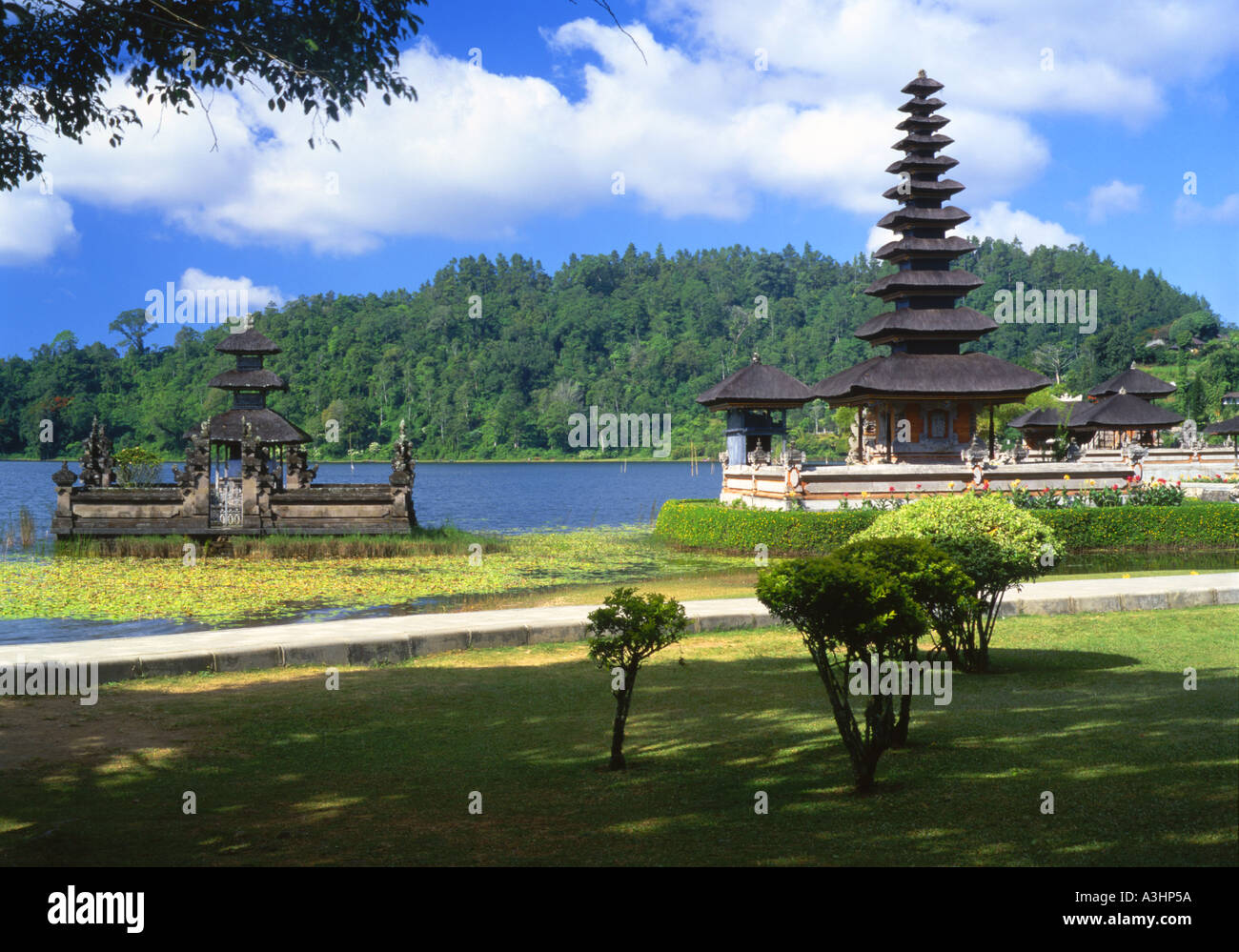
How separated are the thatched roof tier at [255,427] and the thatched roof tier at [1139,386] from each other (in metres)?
Answer: 47.1

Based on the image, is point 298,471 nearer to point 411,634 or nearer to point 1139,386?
point 411,634

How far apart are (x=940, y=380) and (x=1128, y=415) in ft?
69.1

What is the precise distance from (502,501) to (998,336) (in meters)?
79.1

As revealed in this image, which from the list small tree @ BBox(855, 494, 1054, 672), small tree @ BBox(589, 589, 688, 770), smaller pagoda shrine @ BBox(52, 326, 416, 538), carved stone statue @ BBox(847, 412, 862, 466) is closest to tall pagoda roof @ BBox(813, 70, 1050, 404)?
carved stone statue @ BBox(847, 412, 862, 466)

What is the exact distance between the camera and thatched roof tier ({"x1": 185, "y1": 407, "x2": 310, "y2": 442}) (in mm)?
36688

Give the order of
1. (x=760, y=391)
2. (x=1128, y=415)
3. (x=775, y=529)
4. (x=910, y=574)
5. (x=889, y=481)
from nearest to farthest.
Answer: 1. (x=910, y=574)
2. (x=775, y=529)
3. (x=889, y=481)
4. (x=760, y=391)
5. (x=1128, y=415)

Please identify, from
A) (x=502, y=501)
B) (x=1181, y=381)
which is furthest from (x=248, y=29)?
(x=1181, y=381)

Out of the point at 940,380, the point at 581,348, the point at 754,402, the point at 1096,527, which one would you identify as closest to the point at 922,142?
the point at 940,380

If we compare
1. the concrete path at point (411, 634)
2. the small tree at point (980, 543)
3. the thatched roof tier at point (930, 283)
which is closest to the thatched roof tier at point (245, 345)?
the thatched roof tier at point (930, 283)

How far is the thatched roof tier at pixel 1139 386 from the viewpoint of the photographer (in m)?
60.3

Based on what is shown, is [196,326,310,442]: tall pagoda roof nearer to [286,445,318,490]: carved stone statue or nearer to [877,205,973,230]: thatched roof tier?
[286,445,318,490]: carved stone statue

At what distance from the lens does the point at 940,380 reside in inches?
1540

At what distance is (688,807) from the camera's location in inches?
254

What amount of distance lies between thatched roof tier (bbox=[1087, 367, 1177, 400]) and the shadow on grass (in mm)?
56852
